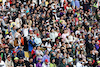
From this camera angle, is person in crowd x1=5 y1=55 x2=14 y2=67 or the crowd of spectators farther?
the crowd of spectators

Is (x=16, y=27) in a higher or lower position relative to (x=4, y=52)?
higher

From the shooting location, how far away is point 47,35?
10.7m

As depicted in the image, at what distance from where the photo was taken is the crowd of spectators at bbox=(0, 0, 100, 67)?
930 centimetres

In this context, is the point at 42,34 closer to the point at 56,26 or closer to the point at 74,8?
the point at 56,26

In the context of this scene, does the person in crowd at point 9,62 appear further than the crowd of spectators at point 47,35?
No

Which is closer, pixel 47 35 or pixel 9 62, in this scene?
pixel 9 62

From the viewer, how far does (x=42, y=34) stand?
1059 centimetres

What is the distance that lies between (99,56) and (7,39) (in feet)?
15.5

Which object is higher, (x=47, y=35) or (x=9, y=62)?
(x=47, y=35)

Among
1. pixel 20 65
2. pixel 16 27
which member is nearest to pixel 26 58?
pixel 20 65

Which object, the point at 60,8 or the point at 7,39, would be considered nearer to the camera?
the point at 7,39

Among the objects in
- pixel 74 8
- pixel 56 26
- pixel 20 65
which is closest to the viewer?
pixel 20 65

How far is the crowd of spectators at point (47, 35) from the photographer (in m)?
9.30

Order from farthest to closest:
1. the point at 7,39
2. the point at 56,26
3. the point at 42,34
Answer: the point at 56,26 < the point at 42,34 < the point at 7,39
